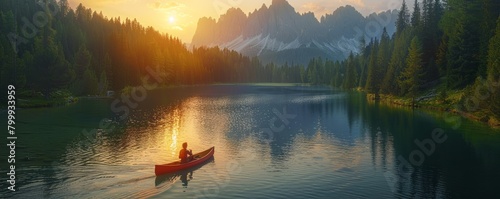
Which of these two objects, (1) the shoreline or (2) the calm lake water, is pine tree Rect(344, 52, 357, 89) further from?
(2) the calm lake water

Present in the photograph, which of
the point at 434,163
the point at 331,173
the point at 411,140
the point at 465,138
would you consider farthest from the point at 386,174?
the point at 465,138

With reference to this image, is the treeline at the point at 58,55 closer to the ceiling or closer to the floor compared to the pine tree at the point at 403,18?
closer to the floor

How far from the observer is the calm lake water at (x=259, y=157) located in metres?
31.4

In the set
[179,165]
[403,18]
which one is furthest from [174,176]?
[403,18]

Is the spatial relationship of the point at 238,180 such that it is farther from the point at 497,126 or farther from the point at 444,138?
the point at 497,126

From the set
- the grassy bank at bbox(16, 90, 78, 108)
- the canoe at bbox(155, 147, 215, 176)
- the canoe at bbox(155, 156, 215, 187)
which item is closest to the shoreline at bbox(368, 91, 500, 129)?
the canoe at bbox(155, 147, 215, 176)

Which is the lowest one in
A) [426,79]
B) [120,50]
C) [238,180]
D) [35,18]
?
[238,180]

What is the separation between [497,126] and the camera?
61.1 meters

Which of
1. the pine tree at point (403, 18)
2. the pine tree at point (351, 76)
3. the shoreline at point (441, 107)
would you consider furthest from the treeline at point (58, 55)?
the pine tree at point (403, 18)

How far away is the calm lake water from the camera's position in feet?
103

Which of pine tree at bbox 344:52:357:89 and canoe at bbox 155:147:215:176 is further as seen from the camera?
pine tree at bbox 344:52:357:89

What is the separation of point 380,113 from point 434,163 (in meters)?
43.7

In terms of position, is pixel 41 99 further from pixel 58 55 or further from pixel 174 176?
pixel 174 176

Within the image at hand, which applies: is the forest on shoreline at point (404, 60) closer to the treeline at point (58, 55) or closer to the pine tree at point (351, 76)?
the treeline at point (58, 55)
